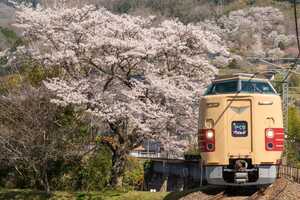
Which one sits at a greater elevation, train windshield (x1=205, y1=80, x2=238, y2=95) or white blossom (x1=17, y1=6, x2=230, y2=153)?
white blossom (x1=17, y1=6, x2=230, y2=153)

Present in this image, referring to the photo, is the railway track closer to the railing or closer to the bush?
the railing

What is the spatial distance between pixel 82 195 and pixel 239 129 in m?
7.96

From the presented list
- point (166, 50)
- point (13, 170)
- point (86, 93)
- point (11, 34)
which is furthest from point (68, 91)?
point (11, 34)

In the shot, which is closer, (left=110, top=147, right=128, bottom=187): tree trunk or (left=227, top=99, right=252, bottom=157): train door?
(left=227, top=99, right=252, bottom=157): train door

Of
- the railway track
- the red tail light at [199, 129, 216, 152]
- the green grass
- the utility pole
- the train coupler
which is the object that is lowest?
the green grass

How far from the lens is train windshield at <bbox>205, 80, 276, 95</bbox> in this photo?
1332cm

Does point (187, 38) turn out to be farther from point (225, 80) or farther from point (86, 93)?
point (225, 80)

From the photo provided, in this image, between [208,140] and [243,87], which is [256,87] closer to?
[243,87]

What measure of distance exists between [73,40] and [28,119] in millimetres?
3337

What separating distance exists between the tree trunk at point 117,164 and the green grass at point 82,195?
1.08 metres

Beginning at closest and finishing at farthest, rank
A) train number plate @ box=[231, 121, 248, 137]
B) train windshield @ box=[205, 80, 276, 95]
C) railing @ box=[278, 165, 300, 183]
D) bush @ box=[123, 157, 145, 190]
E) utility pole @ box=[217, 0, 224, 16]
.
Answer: train number plate @ box=[231, 121, 248, 137], train windshield @ box=[205, 80, 276, 95], railing @ box=[278, 165, 300, 183], bush @ box=[123, 157, 145, 190], utility pole @ box=[217, 0, 224, 16]

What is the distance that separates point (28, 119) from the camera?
2006 centimetres

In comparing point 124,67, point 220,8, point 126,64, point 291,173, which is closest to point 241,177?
point 291,173

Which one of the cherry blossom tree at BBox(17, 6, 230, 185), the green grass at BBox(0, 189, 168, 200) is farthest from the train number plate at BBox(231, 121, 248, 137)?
the green grass at BBox(0, 189, 168, 200)
